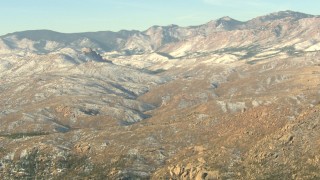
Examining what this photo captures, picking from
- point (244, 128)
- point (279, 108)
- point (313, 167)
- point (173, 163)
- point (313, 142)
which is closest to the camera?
point (313, 167)

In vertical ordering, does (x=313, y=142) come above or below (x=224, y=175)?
above

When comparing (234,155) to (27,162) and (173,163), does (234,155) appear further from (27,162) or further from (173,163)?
(27,162)

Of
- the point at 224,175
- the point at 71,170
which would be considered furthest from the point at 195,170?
the point at 71,170

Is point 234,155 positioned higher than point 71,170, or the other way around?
point 234,155

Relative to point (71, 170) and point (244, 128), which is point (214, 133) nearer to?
point (244, 128)

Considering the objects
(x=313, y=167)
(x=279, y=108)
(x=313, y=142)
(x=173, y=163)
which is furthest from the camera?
(x=279, y=108)

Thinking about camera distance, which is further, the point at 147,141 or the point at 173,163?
the point at 147,141

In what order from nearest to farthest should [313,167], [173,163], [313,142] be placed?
[313,167] → [313,142] → [173,163]

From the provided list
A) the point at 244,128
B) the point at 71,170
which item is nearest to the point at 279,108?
the point at 244,128

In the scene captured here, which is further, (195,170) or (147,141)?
(147,141)
